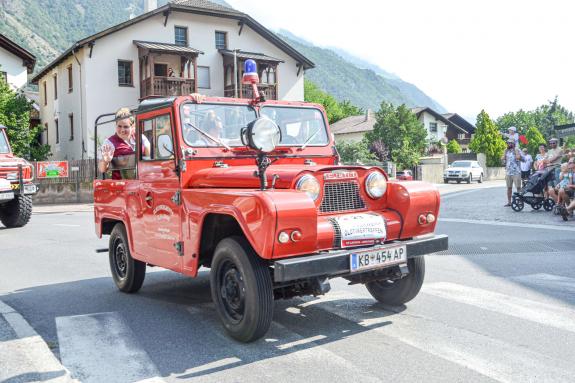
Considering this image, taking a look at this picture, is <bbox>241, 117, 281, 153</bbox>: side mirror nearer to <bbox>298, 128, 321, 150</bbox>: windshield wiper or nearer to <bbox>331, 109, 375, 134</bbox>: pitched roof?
<bbox>298, 128, 321, 150</bbox>: windshield wiper

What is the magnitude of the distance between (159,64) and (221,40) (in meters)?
4.62

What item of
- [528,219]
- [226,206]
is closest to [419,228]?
[226,206]

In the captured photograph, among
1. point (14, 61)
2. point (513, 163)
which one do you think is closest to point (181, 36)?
point (14, 61)

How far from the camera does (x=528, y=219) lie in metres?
13.8

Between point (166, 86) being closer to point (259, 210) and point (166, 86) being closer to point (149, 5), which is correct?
point (149, 5)

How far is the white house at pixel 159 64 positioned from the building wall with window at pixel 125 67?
0.06 m

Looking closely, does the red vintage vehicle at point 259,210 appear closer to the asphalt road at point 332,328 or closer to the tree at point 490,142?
the asphalt road at point 332,328

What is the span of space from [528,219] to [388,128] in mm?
32816

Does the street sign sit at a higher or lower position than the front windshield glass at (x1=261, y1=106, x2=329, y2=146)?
lower

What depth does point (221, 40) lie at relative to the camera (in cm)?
3800

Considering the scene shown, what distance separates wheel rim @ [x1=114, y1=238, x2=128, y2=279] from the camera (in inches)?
270

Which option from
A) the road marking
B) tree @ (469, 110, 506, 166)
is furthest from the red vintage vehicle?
tree @ (469, 110, 506, 166)

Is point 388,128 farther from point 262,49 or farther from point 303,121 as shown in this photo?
point 303,121

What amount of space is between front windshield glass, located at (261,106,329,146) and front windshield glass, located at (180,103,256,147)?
1.08 feet
